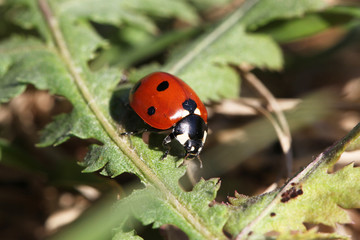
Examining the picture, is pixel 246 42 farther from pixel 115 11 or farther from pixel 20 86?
pixel 20 86

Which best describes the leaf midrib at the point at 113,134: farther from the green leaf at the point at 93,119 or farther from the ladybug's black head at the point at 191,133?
the ladybug's black head at the point at 191,133

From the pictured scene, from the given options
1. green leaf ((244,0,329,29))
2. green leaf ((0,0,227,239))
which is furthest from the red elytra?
green leaf ((244,0,329,29))

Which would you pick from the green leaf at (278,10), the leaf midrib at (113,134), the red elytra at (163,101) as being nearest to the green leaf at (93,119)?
the leaf midrib at (113,134)

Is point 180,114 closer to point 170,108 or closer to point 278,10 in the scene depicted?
point 170,108

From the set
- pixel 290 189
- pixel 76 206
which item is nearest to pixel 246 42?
pixel 290 189

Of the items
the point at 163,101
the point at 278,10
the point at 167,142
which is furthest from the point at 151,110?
the point at 278,10

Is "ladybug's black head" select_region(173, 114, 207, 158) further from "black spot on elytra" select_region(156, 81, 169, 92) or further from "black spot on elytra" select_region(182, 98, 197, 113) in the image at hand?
"black spot on elytra" select_region(156, 81, 169, 92)
